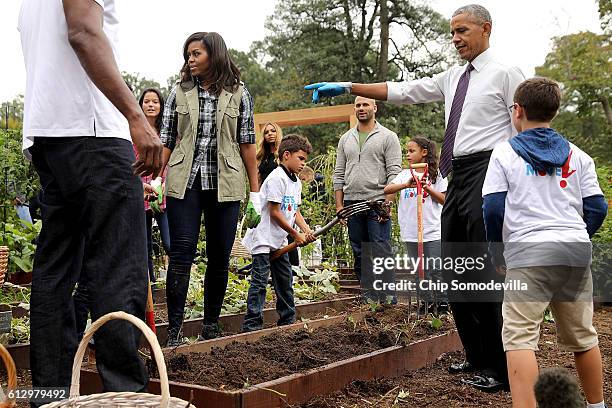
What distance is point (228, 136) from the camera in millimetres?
4219

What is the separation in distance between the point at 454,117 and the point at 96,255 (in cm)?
229

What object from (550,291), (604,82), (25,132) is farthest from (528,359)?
(604,82)

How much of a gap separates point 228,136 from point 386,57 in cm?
1946

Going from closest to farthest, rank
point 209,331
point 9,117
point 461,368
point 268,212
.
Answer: point 461,368 < point 209,331 < point 268,212 < point 9,117

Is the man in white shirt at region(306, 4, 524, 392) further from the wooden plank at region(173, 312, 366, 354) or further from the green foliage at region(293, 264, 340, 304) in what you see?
the green foliage at region(293, 264, 340, 304)

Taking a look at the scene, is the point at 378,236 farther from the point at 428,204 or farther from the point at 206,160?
the point at 206,160

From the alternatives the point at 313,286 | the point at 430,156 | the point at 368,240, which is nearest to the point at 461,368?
the point at 368,240

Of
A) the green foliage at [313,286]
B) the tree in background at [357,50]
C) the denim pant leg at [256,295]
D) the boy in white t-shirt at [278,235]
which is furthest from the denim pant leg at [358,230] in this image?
the tree in background at [357,50]

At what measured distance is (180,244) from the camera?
4.00 metres

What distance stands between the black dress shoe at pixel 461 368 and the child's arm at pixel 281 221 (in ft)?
4.89

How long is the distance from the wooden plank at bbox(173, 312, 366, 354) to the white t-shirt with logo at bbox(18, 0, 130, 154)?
1635 mm

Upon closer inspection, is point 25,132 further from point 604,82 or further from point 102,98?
point 604,82

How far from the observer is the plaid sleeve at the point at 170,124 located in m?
4.23

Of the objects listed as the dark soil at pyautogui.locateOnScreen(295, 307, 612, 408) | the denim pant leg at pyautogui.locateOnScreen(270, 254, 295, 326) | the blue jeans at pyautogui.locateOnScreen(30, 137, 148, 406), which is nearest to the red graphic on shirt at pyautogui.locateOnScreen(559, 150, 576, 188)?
the dark soil at pyautogui.locateOnScreen(295, 307, 612, 408)
